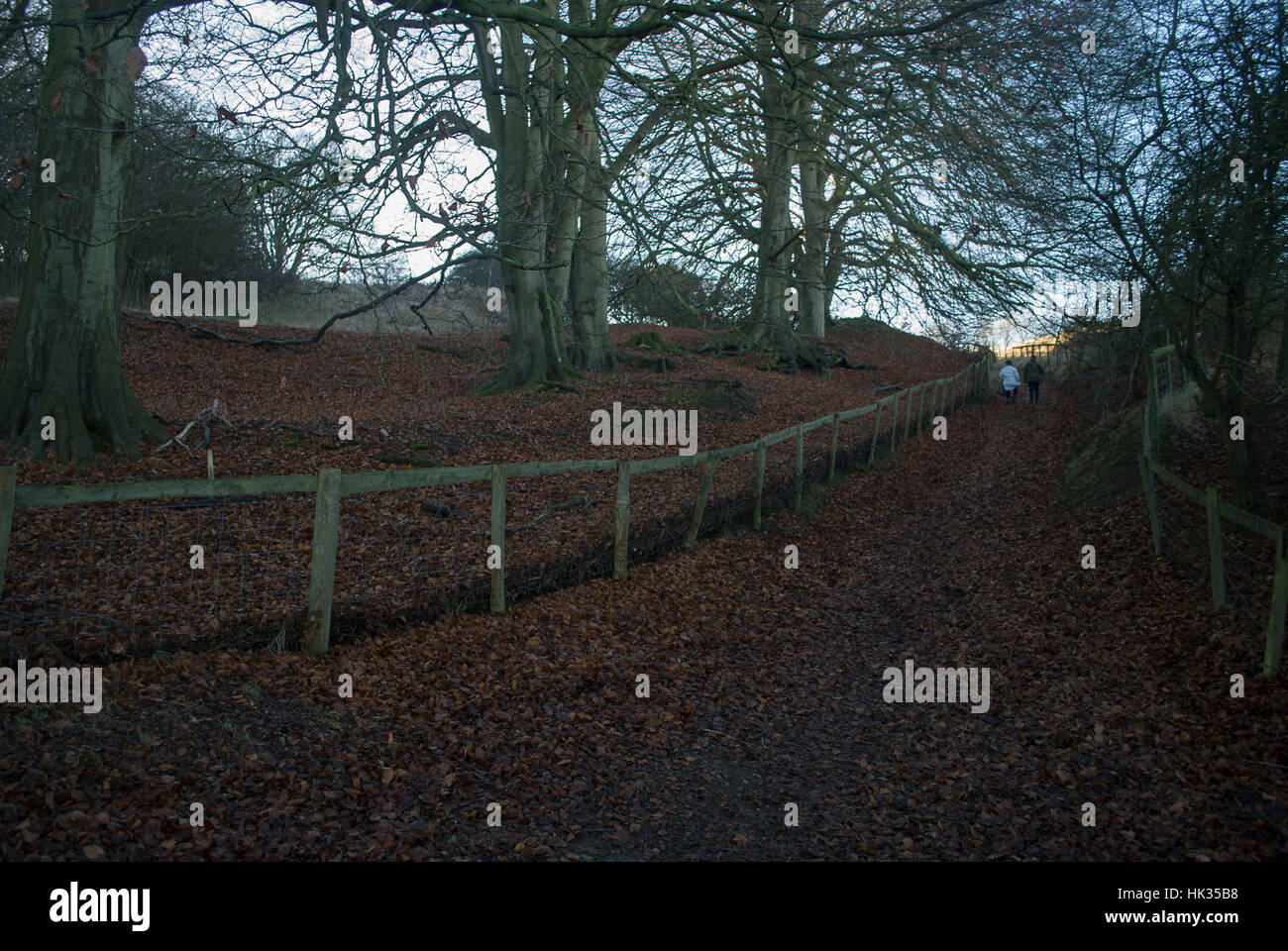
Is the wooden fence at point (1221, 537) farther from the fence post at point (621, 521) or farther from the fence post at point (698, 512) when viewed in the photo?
the fence post at point (621, 521)

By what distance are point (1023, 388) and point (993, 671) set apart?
3179 centimetres

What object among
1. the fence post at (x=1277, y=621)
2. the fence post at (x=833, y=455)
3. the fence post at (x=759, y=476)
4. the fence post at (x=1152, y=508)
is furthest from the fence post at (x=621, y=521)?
the fence post at (x=833, y=455)

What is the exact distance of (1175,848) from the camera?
426cm

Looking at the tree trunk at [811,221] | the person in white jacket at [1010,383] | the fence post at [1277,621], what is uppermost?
the tree trunk at [811,221]

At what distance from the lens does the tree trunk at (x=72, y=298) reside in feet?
28.5

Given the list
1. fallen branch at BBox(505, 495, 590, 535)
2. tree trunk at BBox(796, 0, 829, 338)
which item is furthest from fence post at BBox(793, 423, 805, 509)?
fallen branch at BBox(505, 495, 590, 535)

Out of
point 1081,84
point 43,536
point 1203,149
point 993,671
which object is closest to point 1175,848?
point 993,671

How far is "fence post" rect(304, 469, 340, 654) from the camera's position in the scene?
5.99m

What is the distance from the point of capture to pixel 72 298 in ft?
30.1

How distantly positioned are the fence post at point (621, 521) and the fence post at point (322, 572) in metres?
3.09

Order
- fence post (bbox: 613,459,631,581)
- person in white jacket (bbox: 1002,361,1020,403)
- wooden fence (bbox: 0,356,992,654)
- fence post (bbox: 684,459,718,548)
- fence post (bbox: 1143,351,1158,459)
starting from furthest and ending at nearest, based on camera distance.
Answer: person in white jacket (bbox: 1002,361,1020,403), fence post (bbox: 1143,351,1158,459), fence post (bbox: 684,459,718,548), fence post (bbox: 613,459,631,581), wooden fence (bbox: 0,356,992,654)

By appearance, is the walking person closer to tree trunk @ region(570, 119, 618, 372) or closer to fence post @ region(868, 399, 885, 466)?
fence post @ region(868, 399, 885, 466)

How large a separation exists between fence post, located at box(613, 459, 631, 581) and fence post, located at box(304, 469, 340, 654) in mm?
3088

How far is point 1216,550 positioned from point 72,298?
10953mm
